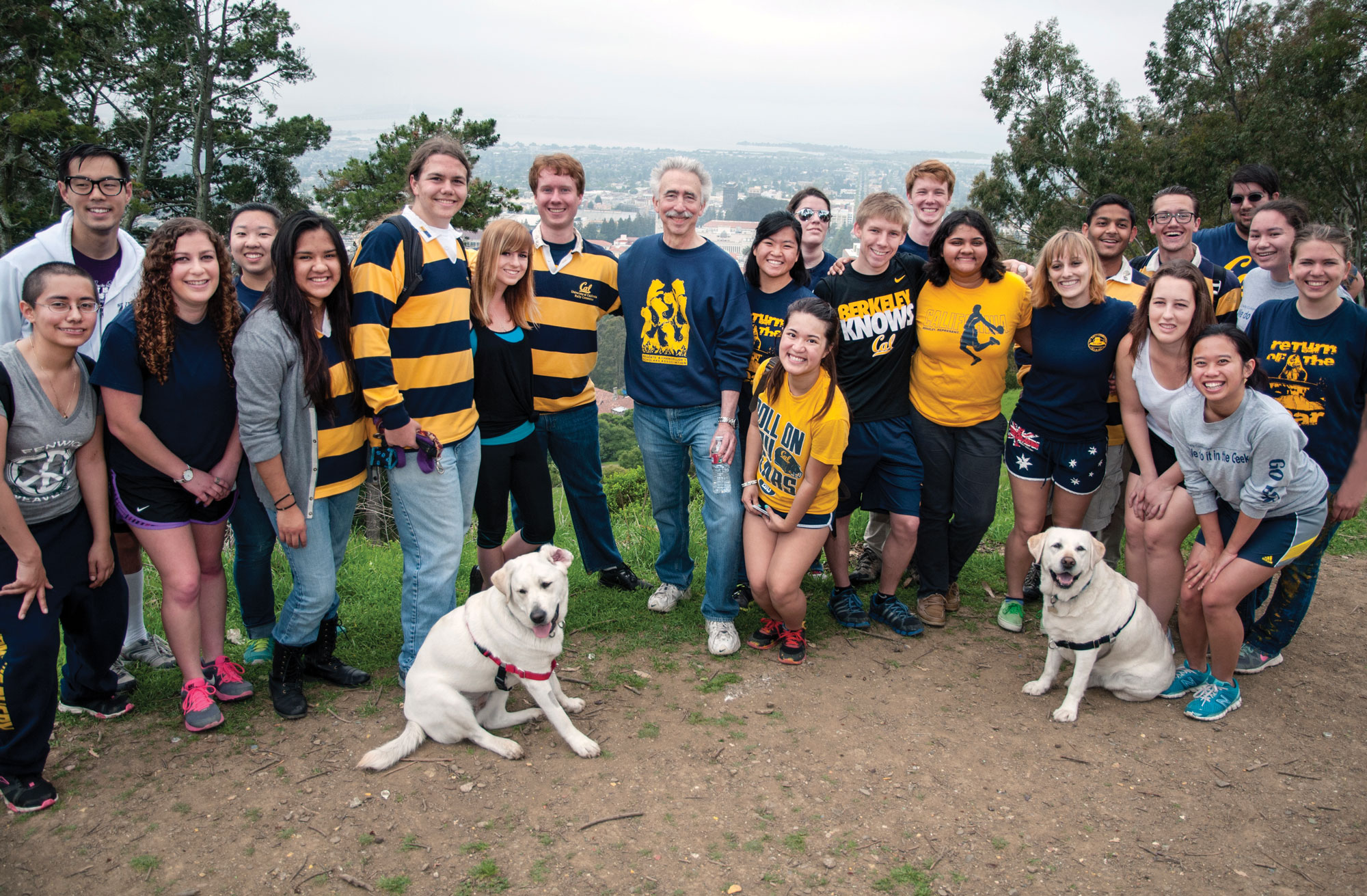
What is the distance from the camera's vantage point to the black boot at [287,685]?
4203 millimetres

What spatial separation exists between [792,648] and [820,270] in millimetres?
2466

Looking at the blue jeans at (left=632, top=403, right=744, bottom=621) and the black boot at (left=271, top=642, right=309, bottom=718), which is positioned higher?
the blue jeans at (left=632, top=403, right=744, bottom=621)

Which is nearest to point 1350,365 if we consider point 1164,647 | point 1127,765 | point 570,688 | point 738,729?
point 1164,647

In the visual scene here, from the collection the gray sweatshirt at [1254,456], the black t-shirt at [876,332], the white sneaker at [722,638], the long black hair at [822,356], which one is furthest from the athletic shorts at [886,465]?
the gray sweatshirt at [1254,456]

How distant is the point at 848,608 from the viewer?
211 inches

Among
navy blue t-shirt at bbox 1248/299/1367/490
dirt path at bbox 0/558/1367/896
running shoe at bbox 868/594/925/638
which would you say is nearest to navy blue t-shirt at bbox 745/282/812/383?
running shoe at bbox 868/594/925/638

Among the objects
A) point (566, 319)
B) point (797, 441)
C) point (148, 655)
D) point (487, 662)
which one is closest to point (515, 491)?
point (566, 319)

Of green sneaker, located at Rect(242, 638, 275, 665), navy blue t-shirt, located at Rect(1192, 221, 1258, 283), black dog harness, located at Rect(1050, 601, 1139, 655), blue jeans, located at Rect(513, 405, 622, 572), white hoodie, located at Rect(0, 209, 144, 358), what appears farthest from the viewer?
navy blue t-shirt, located at Rect(1192, 221, 1258, 283)

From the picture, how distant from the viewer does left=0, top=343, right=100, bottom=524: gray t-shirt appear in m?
3.48

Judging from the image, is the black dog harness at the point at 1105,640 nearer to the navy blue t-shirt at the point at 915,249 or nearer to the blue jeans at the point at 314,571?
the navy blue t-shirt at the point at 915,249

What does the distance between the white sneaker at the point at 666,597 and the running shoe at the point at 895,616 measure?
1.31 metres

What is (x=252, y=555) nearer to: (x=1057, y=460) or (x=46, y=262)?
(x=46, y=262)

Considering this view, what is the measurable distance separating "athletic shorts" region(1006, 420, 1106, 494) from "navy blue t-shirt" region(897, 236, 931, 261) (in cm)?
122

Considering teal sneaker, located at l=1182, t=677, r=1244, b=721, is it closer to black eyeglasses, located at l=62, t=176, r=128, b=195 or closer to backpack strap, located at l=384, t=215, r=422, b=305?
backpack strap, located at l=384, t=215, r=422, b=305
